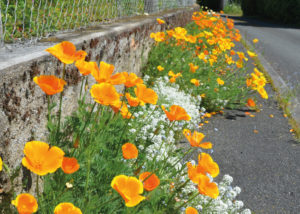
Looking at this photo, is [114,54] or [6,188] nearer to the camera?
[6,188]

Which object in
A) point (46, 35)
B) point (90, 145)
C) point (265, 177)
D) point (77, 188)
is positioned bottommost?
point (265, 177)

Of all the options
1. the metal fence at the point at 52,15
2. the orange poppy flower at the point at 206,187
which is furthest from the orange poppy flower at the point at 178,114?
the metal fence at the point at 52,15

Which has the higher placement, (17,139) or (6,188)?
(17,139)

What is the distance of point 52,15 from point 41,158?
1.81 meters

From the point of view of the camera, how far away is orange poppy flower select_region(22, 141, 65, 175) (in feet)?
3.32

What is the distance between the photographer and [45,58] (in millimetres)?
1821

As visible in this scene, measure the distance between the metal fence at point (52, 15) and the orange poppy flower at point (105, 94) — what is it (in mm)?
860

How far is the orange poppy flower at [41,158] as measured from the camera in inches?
39.8

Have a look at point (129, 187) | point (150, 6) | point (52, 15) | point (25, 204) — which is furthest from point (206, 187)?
point (150, 6)

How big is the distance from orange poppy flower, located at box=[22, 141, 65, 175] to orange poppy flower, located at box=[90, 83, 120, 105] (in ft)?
1.06

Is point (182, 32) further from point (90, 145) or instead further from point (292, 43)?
point (292, 43)

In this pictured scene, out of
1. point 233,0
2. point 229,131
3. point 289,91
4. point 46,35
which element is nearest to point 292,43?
point 289,91

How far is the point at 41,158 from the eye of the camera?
1.06 metres

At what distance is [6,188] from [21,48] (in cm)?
88
